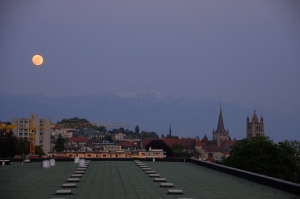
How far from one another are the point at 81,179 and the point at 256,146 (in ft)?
154

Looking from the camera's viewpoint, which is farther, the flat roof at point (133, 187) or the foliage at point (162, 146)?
the foliage at point (162, 146)

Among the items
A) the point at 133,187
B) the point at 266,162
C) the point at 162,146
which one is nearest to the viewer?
the point at 133,187

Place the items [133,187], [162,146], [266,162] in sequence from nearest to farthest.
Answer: [133,187] → [266,162] → [162,146]

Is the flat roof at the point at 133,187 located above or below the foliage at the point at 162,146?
above

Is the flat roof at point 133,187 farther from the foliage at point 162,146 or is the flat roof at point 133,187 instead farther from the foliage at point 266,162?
the foliage at point 162,146

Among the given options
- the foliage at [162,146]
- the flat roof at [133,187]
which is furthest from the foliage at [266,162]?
the foliage at [162,146]

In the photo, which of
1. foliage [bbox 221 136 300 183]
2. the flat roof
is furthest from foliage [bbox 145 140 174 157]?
the flat roof

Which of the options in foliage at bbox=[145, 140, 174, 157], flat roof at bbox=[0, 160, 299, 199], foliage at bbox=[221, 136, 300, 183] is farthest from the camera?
foliage at bbox=[145, 140, 174, 157]

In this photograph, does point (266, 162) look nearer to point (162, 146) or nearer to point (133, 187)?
point (133, 187)

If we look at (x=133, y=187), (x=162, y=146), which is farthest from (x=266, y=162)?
(x=162, y=146)

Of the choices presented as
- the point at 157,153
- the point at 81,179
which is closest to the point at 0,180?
the point at 81,179

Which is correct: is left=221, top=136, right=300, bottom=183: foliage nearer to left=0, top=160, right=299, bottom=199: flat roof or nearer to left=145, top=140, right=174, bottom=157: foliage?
left=0, top=160, right=299, bottom=199: flat roof

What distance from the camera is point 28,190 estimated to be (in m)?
24.5

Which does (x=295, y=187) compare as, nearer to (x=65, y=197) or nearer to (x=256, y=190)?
(x=256, y=190)
